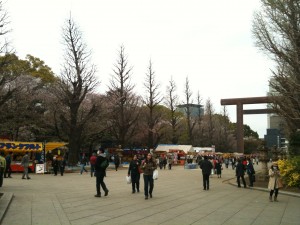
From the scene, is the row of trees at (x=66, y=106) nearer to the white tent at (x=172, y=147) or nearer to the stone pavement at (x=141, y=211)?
the white tent at (x=172, y=147)

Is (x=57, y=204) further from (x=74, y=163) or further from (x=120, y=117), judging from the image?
(x=120, y=117)

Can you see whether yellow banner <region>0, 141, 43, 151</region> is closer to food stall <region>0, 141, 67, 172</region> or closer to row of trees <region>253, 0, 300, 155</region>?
food stall <region>0, 141, 67, 172</region>

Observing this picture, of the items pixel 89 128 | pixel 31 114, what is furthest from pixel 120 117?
pixel 31 114

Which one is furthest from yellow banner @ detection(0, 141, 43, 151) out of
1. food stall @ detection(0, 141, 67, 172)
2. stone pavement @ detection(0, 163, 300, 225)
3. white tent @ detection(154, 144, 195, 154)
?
white tent @ detection(154, 144, 195, 154)

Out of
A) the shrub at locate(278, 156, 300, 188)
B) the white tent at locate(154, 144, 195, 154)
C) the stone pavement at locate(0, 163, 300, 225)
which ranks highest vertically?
the white tent at locate(154, 144, 195, 154)

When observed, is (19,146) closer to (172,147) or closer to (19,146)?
(19,146)

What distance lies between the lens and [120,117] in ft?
151

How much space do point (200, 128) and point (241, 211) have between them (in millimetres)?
62162

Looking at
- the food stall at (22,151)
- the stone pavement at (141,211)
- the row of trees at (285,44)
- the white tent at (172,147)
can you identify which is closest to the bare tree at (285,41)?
the row of trees at (285,44)

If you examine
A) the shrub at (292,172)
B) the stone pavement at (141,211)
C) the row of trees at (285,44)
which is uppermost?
the row of trees at (285,44)

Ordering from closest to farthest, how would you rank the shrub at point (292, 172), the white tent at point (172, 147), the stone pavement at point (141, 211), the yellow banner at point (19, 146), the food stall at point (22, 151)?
1. the stone pavement at point (141, 211)
2. the shrub at point (292, 172)
3. the food stall at point (22, 151)
4. the yellow banner at point (19, 146)
5. the white tent at point (172, 147)

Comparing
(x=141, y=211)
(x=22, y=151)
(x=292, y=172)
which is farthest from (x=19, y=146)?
(x=141, y=211)

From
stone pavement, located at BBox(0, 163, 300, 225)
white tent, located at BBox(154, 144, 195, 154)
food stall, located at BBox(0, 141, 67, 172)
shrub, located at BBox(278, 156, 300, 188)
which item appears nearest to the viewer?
stone pavement, located at BBox(0, 163, 300, 225)

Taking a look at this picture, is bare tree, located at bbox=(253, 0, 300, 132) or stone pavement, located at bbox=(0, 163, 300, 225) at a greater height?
bare tree, located at bbox=(253, 0, 300, 132)
